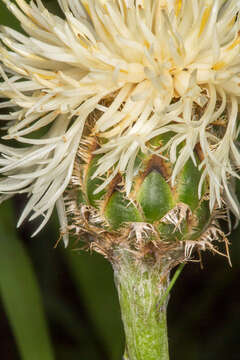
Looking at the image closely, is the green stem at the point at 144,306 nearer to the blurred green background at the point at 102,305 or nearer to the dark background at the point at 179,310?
the blurred green background at the point at 102,305

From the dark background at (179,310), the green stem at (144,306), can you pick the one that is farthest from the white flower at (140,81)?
the dark background at (179,310)

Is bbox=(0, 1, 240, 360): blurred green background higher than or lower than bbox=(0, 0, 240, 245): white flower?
lower

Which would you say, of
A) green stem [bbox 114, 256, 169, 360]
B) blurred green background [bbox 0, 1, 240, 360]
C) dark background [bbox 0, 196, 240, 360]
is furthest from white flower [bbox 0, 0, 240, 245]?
dark background [bbox 0, 196, 240, 360]

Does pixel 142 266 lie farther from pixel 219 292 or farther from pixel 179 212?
pixel 219 292

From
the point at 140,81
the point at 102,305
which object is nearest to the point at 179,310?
the point at 102,305

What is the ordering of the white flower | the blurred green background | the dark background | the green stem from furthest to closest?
the dark background < the blurred green background < the green stem < the white flower

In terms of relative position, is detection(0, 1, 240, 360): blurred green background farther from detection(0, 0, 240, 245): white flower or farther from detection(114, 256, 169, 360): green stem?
detection(0, 0, 240, 245): white flower
